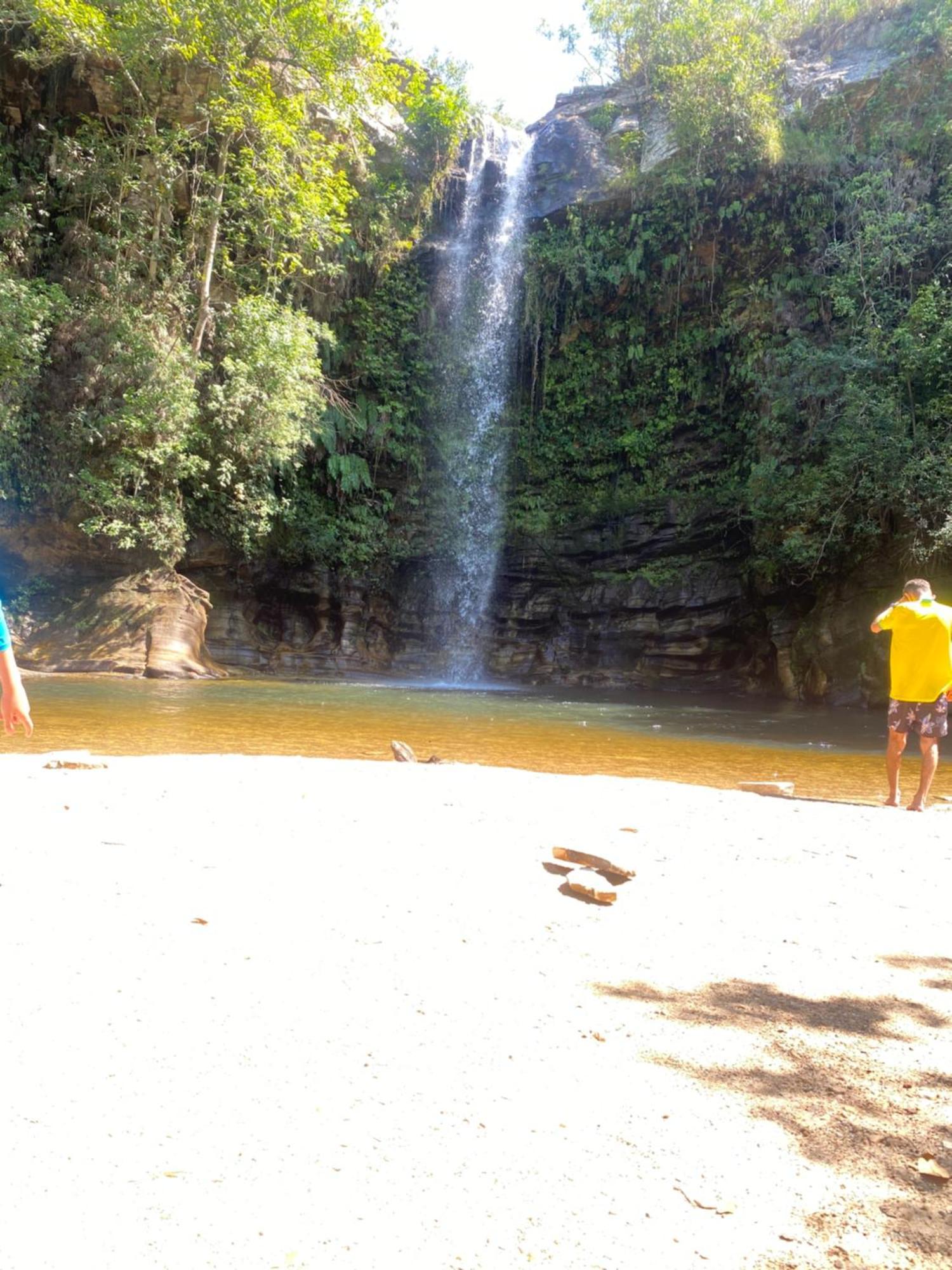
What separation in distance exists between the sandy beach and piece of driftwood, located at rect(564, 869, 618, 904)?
0.19ft

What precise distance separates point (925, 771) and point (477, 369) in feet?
62.2

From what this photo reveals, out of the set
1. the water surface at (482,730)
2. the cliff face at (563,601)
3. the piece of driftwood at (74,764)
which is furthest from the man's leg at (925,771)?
the cliff face at (563,601)

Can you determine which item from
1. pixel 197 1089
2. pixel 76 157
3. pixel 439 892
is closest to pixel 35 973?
pixel 197 1089

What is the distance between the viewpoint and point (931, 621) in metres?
6.36

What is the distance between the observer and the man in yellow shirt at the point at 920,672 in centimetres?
634

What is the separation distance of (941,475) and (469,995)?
14216 millimetres

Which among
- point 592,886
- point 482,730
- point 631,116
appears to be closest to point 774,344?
point 631,116

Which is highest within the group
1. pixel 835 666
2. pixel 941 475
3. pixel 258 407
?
pixel 258 407

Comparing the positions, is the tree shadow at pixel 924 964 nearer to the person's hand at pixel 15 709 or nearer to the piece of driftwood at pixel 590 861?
the piece of driftwood at pixel 590 861

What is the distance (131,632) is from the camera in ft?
52.1

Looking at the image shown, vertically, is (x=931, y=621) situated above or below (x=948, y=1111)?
above

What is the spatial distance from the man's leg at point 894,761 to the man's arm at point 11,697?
5809 mm

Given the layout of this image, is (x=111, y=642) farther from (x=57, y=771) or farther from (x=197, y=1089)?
(x=197, y=1089)

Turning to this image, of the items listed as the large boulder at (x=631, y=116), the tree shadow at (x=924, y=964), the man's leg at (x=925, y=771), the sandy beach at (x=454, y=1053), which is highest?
the large boulder at (x=631, y=116)
